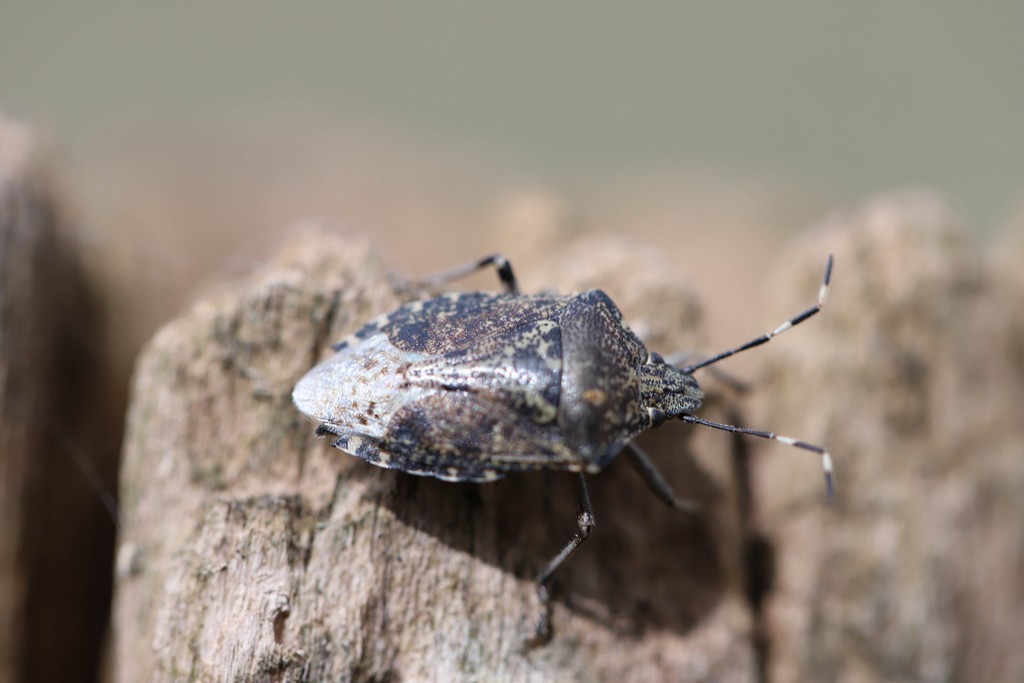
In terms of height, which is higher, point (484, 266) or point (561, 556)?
point (484, 266)

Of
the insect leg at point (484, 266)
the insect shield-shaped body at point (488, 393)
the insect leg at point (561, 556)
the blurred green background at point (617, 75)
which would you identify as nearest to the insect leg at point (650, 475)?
the insect shield-shaped body at point (488, 393)

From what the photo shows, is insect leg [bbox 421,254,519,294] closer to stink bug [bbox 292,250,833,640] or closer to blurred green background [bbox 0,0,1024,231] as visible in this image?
stink bug [bbox 292,250,833,640]

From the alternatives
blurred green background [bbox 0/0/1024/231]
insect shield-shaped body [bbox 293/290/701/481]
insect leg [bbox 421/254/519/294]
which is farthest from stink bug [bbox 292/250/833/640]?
blurred green background [bbox 0/0/1024/231]

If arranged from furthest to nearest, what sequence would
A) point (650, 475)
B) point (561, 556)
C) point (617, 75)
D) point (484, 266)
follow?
1. point (617, 75)
2. point (484, 266)
3. point (650, 475)
4. point (561, 556)

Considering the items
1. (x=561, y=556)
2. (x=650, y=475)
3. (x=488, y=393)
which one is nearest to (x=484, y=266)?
(x=488, y=393)

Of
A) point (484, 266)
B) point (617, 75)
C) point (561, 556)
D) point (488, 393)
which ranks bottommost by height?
point (561, 556)

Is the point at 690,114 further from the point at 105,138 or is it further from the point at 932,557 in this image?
the point at 932,557

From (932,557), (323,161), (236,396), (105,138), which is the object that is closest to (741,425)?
(932,557)

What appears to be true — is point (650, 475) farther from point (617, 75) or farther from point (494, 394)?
point (617, 75)

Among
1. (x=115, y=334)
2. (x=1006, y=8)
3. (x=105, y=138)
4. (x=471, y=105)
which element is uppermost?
(x=1006, y=8)
